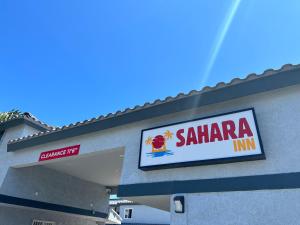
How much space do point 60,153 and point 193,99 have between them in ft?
18.3

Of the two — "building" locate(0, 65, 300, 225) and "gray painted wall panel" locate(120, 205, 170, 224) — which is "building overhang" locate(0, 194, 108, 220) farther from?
"gray painted wall panel" locate(120, 205, 170, 224)

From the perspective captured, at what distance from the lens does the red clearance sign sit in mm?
9547

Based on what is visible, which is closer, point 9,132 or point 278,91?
point 278,91

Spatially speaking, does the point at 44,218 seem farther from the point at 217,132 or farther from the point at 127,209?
the point at 127,209

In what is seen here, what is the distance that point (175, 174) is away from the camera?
6.77m

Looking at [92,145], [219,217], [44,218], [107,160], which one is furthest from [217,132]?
[44,218]

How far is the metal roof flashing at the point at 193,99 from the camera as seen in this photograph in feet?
20.7

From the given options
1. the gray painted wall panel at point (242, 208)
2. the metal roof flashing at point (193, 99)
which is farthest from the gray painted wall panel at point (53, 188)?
the gray painted wall panel at point (242, 208)

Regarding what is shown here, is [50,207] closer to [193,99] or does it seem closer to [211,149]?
[193,99]

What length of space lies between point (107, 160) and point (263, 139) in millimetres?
6289

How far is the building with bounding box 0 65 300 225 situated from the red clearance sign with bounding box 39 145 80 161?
0.04 metres

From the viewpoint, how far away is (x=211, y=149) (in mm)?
6402

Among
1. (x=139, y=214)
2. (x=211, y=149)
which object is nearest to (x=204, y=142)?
(x=211, y=149)

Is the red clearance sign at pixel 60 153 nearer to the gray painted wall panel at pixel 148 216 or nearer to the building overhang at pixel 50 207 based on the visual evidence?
the building overhang at pixel 50 207
